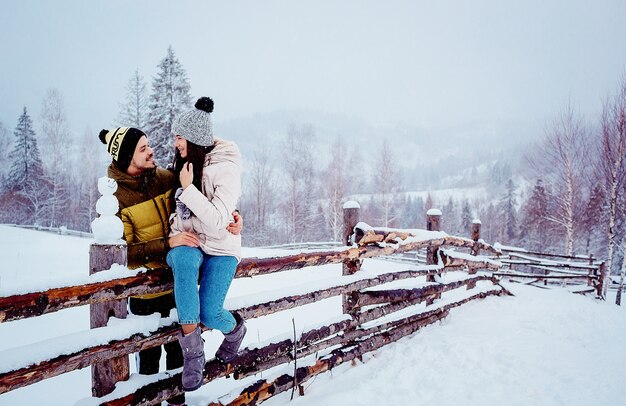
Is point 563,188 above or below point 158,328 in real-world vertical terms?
above

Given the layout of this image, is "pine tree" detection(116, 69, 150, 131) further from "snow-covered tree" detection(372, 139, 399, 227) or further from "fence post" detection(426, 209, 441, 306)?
"fence post" detection(426, 209, 441, 306)

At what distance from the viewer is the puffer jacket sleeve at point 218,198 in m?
2.21

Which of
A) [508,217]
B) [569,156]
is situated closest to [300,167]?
[569,156]

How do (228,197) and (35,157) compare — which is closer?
(228,197)

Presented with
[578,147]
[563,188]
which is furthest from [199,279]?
[563,188]

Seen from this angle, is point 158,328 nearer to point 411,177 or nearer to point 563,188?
point 563,188

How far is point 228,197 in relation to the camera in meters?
2.33

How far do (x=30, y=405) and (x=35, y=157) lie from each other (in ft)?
107

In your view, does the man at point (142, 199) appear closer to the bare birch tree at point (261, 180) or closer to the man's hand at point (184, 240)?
the man's hand at point (184, 240)

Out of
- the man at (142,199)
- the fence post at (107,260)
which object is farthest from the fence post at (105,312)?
the man at (142,199)

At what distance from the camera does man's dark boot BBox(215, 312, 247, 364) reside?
8.66 ft

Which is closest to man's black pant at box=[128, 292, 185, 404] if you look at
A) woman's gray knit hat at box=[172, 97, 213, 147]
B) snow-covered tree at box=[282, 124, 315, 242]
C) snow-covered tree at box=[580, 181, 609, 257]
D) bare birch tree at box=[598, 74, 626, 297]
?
woman's gray knit hat at box=[172, 97, 213, 147]

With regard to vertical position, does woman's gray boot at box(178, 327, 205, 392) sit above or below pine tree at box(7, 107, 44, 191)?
below

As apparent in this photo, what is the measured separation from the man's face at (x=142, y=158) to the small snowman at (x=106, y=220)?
310 millimetres
